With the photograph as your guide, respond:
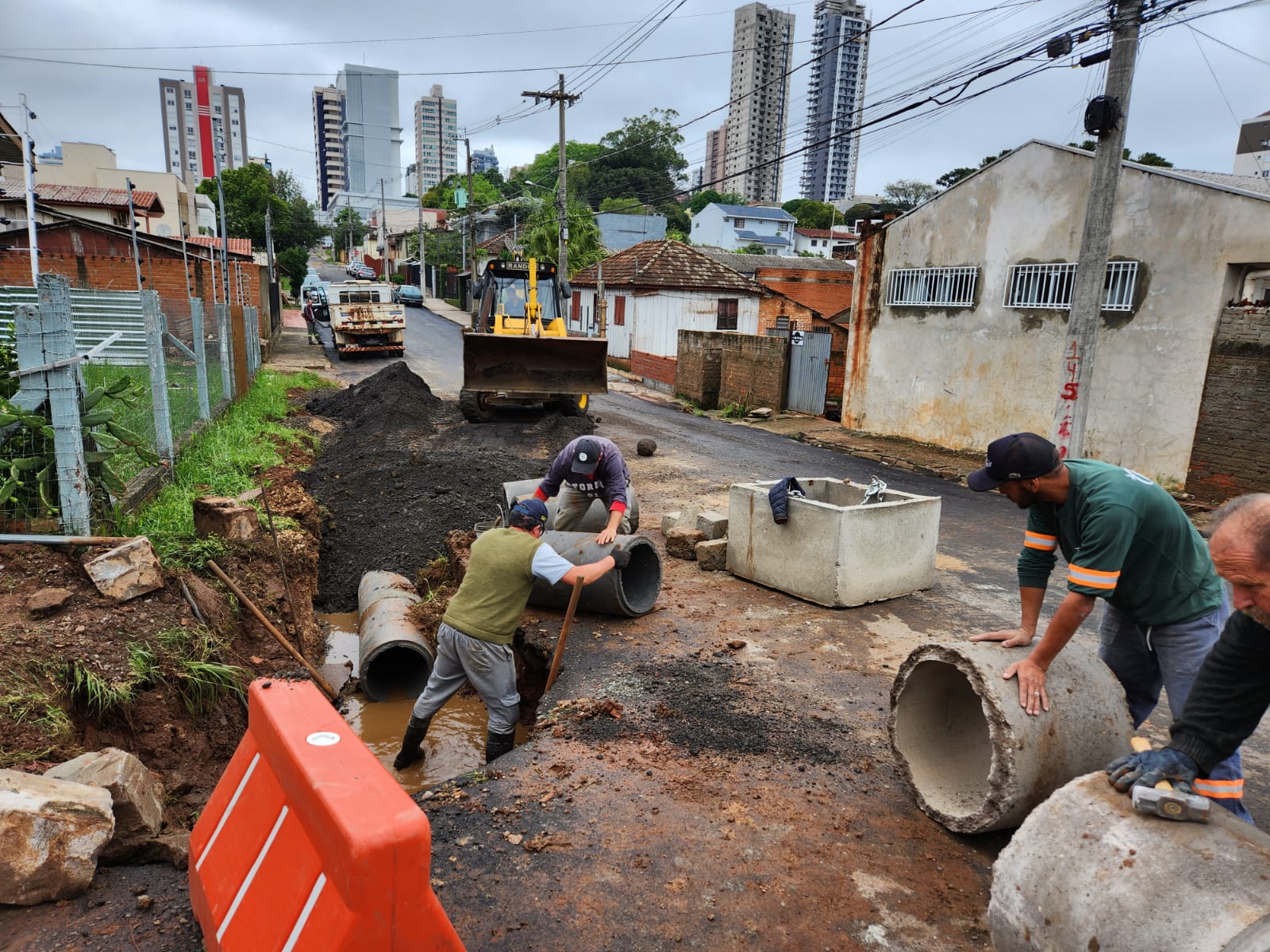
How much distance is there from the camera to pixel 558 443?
12469 millimetres

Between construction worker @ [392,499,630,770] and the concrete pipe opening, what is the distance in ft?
6.03

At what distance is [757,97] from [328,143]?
425 ft

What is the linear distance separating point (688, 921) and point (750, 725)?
152 centimetres

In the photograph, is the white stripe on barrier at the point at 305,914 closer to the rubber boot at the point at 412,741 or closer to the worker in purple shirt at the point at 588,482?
the rubber boot at the point at 412,741

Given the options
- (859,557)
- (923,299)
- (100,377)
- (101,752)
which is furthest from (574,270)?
Answer: (101,752)

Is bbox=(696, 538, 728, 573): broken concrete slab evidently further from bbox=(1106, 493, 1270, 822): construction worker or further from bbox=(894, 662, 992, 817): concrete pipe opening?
bbox=(1106, 493, 1270, 822): construction worker

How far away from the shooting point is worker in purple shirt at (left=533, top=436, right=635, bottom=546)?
5.77 metres

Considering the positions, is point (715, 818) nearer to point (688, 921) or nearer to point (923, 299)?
point (688, 921)

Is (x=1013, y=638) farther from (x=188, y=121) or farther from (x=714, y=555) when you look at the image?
(x=188, y=121)

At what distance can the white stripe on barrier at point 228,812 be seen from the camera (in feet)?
9.01

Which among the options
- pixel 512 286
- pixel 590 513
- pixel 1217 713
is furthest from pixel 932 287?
pixel 1217 713

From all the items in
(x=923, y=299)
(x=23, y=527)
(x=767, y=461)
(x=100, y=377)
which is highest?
(x=923, y=299)

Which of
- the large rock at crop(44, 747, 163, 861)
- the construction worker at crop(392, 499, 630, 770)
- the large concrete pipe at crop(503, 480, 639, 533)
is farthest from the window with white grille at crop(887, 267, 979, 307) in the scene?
the large rock at crop(44, 747, 163, 861)

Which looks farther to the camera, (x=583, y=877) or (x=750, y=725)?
(x=750, y=725)
